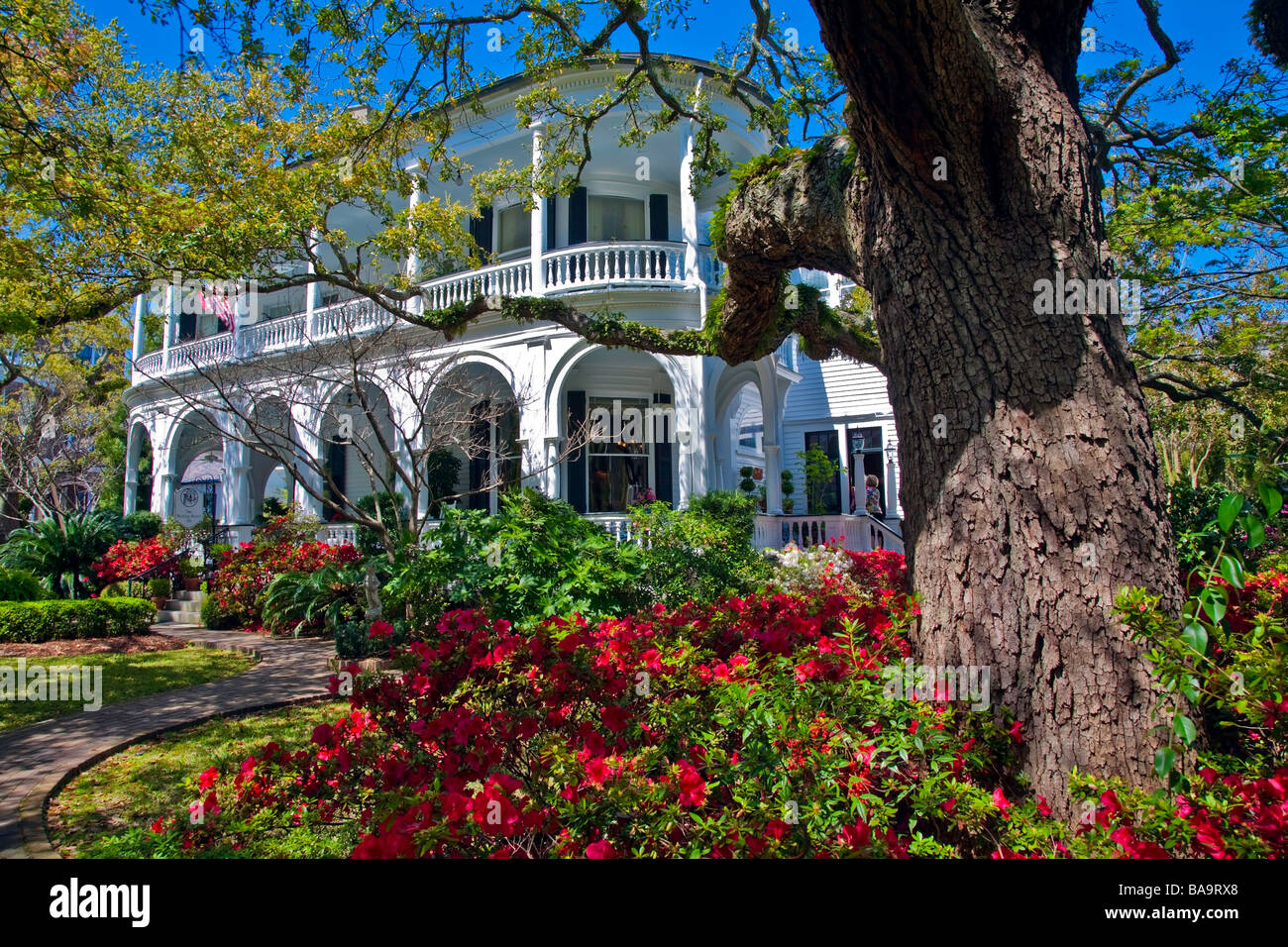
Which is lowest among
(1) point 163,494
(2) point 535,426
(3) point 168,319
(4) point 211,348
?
(1) point 163,494

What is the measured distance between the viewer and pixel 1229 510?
6.16 feet

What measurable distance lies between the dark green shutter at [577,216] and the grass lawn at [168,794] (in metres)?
11.2

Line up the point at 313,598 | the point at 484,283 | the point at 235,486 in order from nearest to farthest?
the point at 313,598, the point at 484,283, the point at 235,486

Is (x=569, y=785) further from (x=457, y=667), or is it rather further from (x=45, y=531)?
(x=45, y=531)

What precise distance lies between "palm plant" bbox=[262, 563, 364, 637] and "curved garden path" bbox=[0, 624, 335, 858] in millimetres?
817

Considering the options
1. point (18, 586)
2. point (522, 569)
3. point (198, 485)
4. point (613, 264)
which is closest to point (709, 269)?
point (613, 264)

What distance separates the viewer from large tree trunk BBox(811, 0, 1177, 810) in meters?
2.74

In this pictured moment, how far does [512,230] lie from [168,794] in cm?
1420

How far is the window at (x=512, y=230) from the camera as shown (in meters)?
16.4

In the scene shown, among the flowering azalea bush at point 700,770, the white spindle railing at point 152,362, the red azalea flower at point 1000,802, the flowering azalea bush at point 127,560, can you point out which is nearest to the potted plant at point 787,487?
the flowering azalea bush at point 700,770

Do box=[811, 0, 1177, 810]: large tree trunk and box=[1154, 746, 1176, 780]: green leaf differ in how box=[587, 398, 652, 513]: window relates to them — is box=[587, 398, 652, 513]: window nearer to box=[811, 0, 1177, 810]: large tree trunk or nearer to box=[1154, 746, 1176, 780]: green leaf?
box=[811, 0, 1177, 810]: large tree trunk

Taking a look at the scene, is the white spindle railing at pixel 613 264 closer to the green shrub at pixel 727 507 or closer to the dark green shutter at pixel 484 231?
the dark green shutter at pixel 484 231

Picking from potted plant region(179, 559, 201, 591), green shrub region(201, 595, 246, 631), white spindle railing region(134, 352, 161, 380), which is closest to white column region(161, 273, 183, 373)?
white spindle railing region(134, 352, 161, 380)

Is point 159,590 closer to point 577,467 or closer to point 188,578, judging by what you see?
point 188,578
